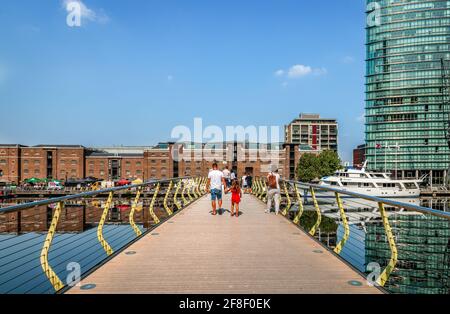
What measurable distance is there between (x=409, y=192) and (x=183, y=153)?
56861mm

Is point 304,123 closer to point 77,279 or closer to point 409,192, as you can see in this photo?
point 409,192

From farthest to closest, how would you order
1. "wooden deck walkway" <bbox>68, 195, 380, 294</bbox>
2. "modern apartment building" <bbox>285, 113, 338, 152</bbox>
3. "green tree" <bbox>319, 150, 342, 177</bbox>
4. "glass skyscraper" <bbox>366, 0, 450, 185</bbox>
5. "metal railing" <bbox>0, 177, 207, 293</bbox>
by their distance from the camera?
"modern apartment building" <bbox>285, 113, 338, 152</bbox>, "glass skyscraper" <bbox>366, 0, 450, 185</bbox>, "green tree" <bbox>319, 150, 342, 177</bbox>, "metal railing" <bbox>0, 177, 207, 293</bbox>, "wooden deck walkway" <bbox>68, 195, 380, 294</bbox>

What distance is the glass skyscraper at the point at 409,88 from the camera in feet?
285

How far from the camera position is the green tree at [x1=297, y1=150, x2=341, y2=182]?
7488 centimetres

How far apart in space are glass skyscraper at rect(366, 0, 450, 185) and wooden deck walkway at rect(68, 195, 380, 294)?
9109 centimetres

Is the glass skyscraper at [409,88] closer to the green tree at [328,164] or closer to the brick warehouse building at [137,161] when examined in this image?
the green tree at [328,164]

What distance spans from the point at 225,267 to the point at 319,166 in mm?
75280

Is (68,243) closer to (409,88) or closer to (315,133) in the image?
(409,88)

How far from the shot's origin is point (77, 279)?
12.6 feet

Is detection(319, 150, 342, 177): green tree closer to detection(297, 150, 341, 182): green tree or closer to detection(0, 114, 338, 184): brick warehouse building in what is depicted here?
detection(297, 150, 341, 182): green tree

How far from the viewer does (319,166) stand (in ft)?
247

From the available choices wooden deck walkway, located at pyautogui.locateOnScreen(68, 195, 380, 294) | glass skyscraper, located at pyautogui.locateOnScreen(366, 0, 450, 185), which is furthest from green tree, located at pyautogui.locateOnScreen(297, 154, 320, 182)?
wooden deck walkway, located at pyautogui.locateOnScreen(68, 195, 380, 294)

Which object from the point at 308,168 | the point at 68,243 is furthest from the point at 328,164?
the point at 68,243
